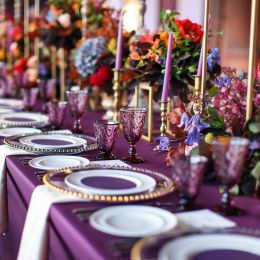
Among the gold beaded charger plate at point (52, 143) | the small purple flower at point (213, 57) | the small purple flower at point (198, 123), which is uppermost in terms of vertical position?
the small purple flower at point (213, 57)

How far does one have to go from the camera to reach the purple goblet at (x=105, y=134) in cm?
144

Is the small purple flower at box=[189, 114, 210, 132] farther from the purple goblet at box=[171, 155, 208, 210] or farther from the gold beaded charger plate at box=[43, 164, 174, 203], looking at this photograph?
the purple goblet at box=[171, 155, 208, 210]

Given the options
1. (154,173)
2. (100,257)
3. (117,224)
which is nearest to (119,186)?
(154,173)

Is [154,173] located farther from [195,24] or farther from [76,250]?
[195,24]

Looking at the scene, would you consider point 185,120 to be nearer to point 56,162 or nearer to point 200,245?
point 56,162

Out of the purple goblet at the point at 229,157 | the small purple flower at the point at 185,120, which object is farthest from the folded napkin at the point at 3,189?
the purple goblet at the point at 229,157

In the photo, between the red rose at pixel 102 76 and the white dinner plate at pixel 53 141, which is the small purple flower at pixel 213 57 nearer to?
the white dinner plate at pixel 53 141

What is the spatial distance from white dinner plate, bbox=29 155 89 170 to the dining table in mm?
30

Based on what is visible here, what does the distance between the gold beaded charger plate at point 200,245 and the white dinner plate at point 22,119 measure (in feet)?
4.14

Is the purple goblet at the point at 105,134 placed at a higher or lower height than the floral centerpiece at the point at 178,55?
lower

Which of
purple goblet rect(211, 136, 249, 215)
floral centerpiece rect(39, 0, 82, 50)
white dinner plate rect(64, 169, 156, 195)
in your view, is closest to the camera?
purple goblet rect(211, 136, 249, 215)

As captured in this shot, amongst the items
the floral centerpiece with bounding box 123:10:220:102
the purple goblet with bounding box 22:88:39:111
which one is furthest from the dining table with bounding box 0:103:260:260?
the purple goblet with bounding box 22:88:39:111

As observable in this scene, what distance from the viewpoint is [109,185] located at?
3.89ft

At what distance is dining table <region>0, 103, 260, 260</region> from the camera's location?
0.91 metres
